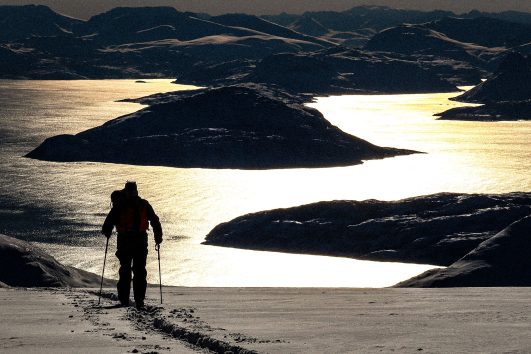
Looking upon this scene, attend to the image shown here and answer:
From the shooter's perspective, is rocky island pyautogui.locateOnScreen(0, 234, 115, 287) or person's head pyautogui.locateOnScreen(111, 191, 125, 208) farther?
rocky island pyautogui.locateOnScreen(0, 234, 115, 287)

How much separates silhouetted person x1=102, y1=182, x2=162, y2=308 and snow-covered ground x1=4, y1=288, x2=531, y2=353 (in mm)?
605

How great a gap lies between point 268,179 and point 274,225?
65.7 m

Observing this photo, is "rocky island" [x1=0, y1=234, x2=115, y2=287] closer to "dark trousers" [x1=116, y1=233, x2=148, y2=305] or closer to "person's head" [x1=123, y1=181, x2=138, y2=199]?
"dark trousers" [x1=116, y1=233, x2=148, y2=305]

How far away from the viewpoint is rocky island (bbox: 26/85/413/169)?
159625 mm

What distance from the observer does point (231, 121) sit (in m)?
168

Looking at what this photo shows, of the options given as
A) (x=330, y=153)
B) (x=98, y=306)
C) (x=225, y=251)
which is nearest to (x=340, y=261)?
(x=225, y=251)

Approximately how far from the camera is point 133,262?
58.7ft

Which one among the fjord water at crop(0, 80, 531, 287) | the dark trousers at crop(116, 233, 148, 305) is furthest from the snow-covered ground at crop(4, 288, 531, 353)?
the fjord water at crop(0, 80, 531, 287)

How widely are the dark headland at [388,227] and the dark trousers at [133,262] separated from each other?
2007 inches

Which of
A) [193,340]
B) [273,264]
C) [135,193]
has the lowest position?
[273,264]

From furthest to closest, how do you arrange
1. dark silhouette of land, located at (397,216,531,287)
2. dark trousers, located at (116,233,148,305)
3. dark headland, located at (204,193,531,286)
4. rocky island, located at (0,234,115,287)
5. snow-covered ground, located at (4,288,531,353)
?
dark headland, located at (204,193,531,286) < dark silhouette of land, located at (397,216,531,287) < rocky island, located at (0,234,115,287) < dark trousers, located at (116,233,148,305) < snow-covered ground, located at (4,288,531,353)

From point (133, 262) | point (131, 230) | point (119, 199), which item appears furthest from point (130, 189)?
point (133, 262)

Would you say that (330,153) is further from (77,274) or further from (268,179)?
(77,274)

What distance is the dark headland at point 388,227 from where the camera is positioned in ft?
228
